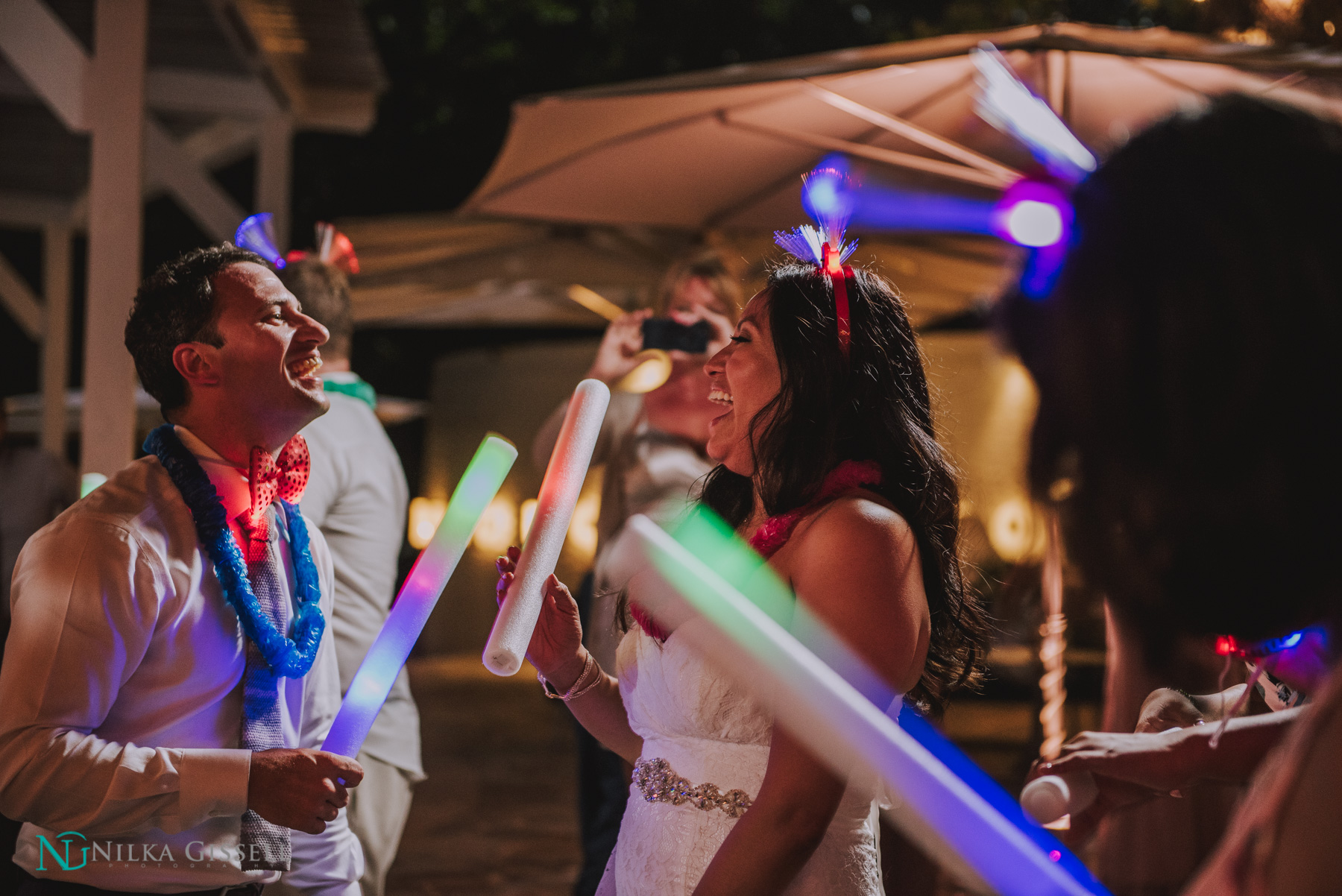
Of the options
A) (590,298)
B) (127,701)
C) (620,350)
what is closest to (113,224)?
(620,350)

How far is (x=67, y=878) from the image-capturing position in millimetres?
1651

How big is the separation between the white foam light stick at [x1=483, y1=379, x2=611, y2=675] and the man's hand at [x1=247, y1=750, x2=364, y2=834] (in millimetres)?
352

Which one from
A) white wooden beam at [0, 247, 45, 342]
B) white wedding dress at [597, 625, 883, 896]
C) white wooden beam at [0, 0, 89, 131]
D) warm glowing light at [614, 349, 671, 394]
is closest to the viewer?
white wedding dress at [597, 625, 883, 896]

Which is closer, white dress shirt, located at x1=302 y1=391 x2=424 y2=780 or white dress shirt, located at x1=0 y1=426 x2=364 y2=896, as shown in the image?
white dress shirt, located at x1=0 y1=426 x2=364 y2=896

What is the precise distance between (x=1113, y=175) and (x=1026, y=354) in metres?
0.16

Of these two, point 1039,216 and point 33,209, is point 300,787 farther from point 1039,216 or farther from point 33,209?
point 33,209

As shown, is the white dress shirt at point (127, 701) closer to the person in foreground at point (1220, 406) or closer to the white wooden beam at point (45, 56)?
the person in foreground at point (1220, 406)

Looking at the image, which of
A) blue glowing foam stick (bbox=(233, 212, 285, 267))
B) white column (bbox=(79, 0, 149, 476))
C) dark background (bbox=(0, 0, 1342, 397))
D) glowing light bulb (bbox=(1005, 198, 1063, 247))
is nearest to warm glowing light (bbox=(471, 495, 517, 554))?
dark background (bbox=(0, 0, 1342, 397))

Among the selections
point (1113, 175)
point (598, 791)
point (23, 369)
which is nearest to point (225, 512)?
Result: point (1113, 175)

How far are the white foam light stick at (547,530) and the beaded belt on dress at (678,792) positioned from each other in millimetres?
389

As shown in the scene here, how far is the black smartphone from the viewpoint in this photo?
3104 millimetres

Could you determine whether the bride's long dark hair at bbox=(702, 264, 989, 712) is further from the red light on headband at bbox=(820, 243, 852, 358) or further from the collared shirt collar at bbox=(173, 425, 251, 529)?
the collared shirt collar at bbox=(173, 425, 251, 529)

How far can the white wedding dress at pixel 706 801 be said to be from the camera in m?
1.66

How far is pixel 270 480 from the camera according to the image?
77.9 inches
